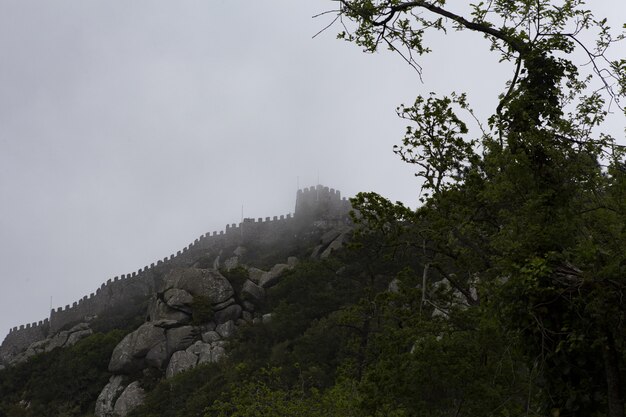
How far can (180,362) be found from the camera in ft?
132

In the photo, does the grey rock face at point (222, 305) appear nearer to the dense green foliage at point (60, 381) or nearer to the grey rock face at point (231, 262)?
the dense green foliage at point (60, 381)

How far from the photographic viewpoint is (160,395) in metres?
35.3

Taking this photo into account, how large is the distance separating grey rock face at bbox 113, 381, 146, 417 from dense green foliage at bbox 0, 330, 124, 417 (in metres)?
2.93

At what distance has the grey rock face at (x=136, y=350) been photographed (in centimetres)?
4231

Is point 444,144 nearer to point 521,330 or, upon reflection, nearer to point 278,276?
point 521,330

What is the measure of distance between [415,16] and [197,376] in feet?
99.5

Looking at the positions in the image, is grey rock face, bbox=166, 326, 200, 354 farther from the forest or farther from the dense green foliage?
the forest

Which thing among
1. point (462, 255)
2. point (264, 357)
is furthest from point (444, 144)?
point (264, 357)

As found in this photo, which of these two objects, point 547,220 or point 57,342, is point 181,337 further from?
point 547,220

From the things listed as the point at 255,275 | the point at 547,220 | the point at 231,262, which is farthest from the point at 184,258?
the point at 547,220

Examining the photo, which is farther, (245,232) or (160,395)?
(245,232)

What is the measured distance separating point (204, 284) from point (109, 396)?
33.6 ft

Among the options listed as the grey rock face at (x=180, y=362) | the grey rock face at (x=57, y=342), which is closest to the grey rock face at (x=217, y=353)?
the grey rock face at (x=180, y=362)

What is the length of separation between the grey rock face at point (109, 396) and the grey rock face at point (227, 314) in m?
7.44
